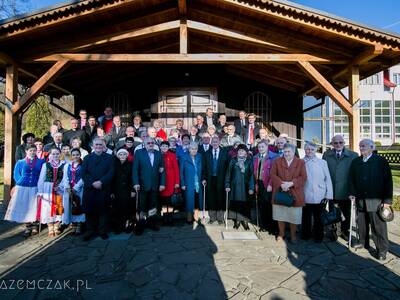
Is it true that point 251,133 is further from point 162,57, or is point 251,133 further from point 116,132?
point 116,132

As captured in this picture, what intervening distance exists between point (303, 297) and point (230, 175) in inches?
106

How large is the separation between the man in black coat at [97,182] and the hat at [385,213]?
14.7ft

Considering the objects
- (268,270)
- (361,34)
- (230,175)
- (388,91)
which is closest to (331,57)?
(361,34)

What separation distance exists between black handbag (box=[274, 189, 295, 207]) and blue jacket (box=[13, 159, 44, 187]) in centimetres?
456

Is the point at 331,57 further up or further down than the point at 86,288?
further up

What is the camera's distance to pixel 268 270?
3721 mm

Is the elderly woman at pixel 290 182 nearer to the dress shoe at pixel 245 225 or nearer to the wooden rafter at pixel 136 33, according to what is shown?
the dress shoe at pixel 245 225

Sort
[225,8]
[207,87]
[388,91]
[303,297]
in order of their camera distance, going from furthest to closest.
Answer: [388,91], [207,87], [225,8], [303,297]

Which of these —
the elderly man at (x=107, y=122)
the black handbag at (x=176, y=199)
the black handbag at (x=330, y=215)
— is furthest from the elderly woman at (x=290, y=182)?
the elderly man at (x=107, y=122)

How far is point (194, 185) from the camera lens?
5629 mm

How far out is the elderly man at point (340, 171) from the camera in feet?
15.6

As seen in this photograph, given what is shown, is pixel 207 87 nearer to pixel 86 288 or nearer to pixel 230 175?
pixel 230 175

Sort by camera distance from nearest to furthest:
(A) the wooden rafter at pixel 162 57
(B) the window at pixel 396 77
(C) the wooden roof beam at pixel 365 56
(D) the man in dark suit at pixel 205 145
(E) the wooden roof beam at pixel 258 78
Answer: (C) the wooden roof beam at pixel 365 56 → (D) the man in dark suit at pixel 205 145 → (A) the wooden rafter at pixel 162 57 → (E) the wooden roof beam at pixel 258 78 → (B) the window at pixel 396 77

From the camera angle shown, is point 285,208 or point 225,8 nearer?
point 285,208
